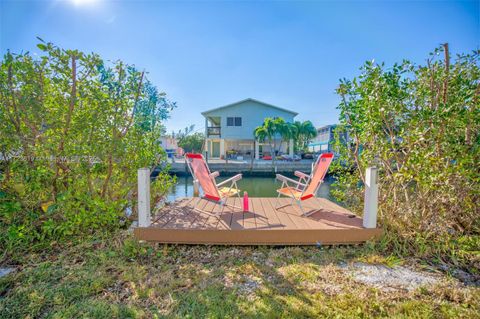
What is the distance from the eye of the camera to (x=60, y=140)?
2.49 m

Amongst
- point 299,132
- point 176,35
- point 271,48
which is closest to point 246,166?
point 299,132

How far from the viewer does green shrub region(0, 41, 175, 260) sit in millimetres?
2400

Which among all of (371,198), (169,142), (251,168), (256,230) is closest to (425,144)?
(371,198)

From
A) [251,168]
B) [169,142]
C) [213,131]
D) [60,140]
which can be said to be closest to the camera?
[60,140]

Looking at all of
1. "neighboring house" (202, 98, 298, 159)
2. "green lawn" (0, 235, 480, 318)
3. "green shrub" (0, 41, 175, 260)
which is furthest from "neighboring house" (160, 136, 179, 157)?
"neighboring house" (202, 98, 298, 159)

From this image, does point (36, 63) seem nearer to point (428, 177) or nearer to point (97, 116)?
point (97, 116)

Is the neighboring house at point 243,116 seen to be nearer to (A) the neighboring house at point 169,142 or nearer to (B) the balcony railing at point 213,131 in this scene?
(B) the balcony railing at point 213,131

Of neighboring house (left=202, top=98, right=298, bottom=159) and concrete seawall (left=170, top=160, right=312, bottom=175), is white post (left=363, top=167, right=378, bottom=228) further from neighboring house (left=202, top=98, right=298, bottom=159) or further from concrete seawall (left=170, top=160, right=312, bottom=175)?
neighboring house (left=202, top=98, right=298, bottom=159)

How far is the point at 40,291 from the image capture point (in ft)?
5.70

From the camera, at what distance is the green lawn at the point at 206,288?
1525 mm

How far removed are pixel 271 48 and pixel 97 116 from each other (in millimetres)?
6900

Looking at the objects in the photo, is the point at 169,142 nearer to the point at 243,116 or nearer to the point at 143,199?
the point at 243,116

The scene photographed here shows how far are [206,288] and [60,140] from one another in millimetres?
2444

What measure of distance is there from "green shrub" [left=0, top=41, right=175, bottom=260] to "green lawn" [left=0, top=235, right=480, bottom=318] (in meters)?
0.42
